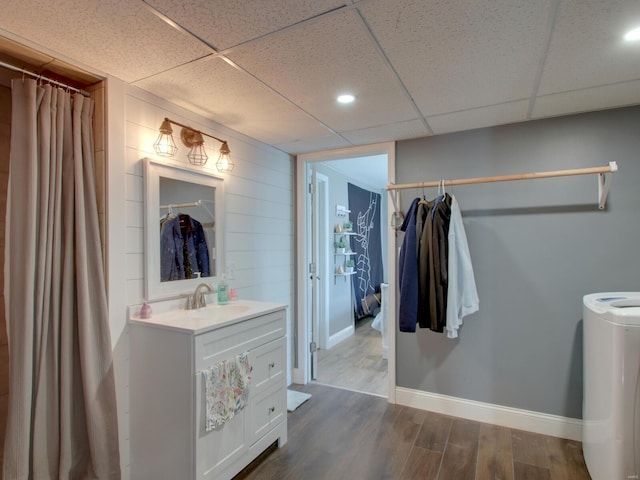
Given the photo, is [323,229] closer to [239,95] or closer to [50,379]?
[239,95]

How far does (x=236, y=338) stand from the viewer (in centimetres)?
192

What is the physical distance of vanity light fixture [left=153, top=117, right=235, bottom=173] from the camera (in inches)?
79.4

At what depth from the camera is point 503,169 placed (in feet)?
8.32

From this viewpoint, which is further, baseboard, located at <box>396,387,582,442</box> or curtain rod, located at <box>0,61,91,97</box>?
baseboard, located at <box>396,387,582,442</box>

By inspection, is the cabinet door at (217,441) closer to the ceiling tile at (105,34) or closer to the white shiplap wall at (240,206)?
the white shiplap wall at (240,206)

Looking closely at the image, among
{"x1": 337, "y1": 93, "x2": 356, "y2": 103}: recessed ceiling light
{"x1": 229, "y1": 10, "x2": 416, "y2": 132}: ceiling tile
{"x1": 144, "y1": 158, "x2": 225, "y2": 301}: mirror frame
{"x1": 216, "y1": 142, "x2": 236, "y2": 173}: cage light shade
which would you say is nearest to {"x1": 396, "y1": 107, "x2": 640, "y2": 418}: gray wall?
{"x1": 229, "y1": 10, "x2": 416, "y2": 132}: ceiling tile

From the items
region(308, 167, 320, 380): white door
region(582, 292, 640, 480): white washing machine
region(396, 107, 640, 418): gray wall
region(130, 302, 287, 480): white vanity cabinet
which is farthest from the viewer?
region(308, 167, 320, 380): white door

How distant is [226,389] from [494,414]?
200cm

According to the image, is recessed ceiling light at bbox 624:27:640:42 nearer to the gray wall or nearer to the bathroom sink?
the gray wall

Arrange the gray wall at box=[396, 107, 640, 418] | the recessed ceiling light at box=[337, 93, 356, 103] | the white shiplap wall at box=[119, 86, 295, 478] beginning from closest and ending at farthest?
the white shiplap wall at box=[119, 86, 295, 478]
the recessed ceiling light at box=[337, 93, 356, 103]
the gray wall at box=[396, 107, 640, 418]

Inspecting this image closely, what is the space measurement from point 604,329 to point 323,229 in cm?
311

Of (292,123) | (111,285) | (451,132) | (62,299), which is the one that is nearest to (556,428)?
(451,132)

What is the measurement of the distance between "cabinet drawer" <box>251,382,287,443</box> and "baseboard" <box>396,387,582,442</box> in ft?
3.57

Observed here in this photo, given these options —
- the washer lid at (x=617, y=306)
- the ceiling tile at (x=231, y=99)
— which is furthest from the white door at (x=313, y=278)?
the washer lid at (x=617, y=306)
